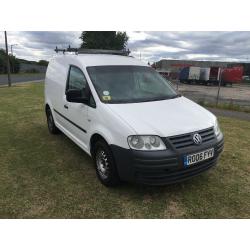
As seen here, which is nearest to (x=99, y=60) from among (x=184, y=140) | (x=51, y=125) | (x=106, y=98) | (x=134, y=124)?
(x=106, y=98)

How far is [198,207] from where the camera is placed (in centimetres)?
346

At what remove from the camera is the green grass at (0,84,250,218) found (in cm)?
334

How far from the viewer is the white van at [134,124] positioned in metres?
3.27

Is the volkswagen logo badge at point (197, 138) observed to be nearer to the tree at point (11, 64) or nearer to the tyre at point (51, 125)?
the tyre at point (51, 125)

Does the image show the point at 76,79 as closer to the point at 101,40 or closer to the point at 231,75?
the point at 231,75

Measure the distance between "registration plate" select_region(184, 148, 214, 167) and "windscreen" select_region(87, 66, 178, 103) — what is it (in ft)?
3.87

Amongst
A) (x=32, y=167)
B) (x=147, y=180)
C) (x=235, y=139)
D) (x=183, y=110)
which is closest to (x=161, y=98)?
(x=183, y=110)

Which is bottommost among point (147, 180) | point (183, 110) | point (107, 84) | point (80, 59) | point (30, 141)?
point (30, 141)

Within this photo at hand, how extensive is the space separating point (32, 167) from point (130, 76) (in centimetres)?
233

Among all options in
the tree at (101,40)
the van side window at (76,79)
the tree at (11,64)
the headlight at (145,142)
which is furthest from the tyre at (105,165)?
the tree at (11,64)

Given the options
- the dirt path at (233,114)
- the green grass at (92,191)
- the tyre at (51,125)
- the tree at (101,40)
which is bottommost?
the dirt path at (233,114)

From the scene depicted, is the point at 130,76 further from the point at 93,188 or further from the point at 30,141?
the point at 30,141

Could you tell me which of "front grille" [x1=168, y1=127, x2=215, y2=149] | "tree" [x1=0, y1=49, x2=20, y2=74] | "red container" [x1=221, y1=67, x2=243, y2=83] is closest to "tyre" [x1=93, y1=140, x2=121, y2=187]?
"front grille" [x1=168, y1=127, x2=215, y2=149]

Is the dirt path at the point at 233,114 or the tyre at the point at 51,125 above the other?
the tyre at the point at 51,125
